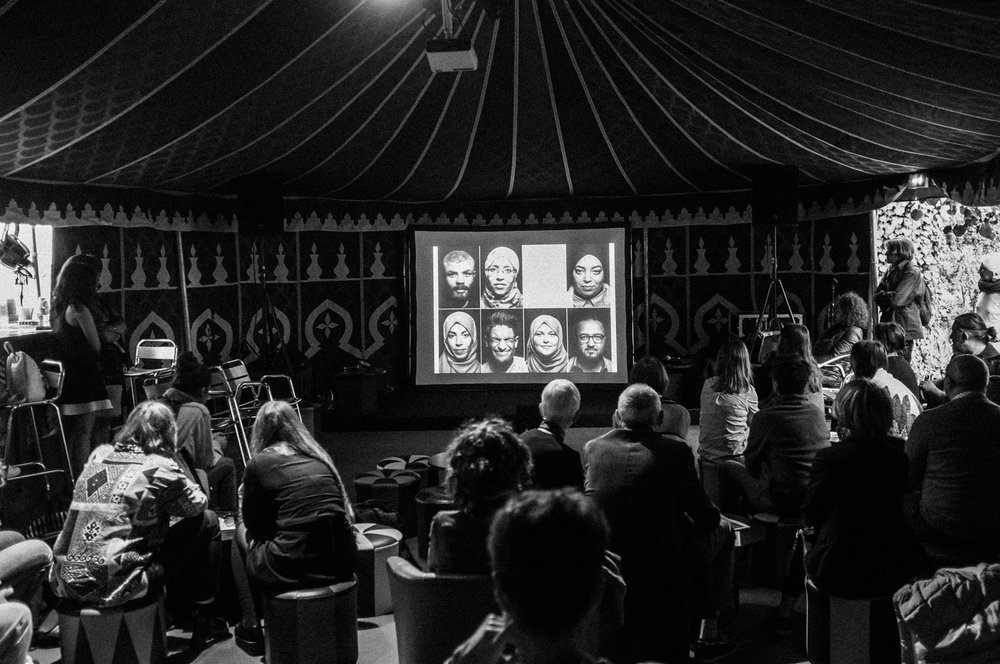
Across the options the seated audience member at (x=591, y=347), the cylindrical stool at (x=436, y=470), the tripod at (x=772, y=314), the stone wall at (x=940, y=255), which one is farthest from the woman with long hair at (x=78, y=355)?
the stone wall at (x=940, y=255)

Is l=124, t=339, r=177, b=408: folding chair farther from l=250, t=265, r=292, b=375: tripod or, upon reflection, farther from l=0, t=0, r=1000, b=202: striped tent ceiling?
l=250, t=265, r=292, b=375: tripod

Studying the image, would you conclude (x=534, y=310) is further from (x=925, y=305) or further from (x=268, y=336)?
(x=925, y=305)

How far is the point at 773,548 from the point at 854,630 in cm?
117

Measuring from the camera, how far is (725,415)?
15.4 feet

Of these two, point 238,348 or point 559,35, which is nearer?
point 559,35

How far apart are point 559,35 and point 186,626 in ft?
13.2

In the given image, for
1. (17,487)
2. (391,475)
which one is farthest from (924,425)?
Answer: (17,487)

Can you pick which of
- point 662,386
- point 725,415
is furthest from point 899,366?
point 662,386

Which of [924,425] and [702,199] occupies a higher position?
[702,199]

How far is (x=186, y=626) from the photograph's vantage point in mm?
3949

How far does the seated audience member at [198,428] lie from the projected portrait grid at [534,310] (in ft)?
13.6

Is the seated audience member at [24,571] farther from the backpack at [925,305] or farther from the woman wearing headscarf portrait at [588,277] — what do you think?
the backpack at [925,305]

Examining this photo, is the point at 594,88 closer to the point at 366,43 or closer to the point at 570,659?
the point at 366,43

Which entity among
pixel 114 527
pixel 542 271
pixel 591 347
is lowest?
pixel 114 527
